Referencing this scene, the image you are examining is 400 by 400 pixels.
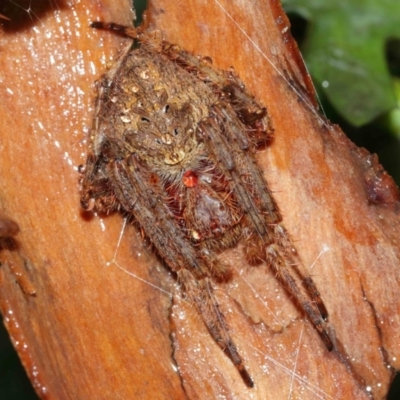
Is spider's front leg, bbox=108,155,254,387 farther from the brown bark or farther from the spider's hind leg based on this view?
the brown bark

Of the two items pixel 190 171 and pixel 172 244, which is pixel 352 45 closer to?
pixel 190 171

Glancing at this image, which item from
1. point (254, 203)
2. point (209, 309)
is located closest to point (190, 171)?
point (254, 203)

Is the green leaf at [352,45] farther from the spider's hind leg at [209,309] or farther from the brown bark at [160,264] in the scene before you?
the spider's hind leg at [209,309]

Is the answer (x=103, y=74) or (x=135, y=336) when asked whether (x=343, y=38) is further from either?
(x=135, y=336)

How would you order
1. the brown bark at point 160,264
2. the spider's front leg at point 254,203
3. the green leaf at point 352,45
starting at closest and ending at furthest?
the spider's front leg at point 254,203 → the brown bark at point 160,264 → the green leaf at point 352,45

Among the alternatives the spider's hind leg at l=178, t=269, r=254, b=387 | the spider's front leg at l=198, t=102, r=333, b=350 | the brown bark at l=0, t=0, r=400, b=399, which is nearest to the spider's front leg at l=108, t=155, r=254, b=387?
the spider's hind leg at l=178, t=269, r=254, b=387

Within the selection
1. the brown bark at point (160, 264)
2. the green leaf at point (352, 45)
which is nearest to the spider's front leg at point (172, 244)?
the brown bark at point (160, 264)
